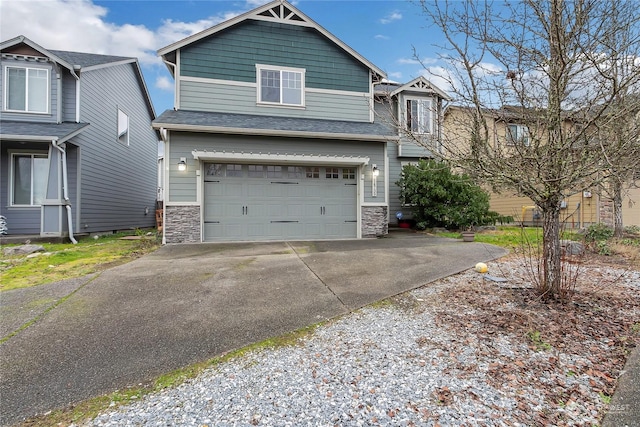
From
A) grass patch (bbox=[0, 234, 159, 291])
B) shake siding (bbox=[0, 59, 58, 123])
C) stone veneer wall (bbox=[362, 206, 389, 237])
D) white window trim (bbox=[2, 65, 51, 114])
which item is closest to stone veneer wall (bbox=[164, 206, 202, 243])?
grass patch (bbox=[0, 234, 159, 291])

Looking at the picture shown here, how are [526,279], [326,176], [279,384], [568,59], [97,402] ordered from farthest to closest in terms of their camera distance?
[326,176], [526,279], [568,59], [279,384], [97,402]

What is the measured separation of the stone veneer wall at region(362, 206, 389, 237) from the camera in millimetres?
9422

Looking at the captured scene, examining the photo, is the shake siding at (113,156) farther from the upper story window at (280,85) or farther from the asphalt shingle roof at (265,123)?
the upper story window at (280,85)

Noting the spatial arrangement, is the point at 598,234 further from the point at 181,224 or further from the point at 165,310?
the point at 181,224

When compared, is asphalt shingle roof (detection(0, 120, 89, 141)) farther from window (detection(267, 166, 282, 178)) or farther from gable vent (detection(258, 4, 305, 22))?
gable vent (detection(258, 4, 305, 22))

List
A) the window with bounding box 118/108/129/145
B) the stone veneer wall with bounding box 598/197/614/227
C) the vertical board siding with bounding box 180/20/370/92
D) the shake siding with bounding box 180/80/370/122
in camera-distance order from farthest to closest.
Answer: the window with bounding box 118/108/129/145 → the stone veneer wall with bounding box 598/197/614/227 → the vertical board siding with bounding box 180/20/370/92 → the shake siding with bounding box 180/80/370/122

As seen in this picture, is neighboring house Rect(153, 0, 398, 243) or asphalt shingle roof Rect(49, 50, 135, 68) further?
asphalt shingle roof Rect(49, 50, 135, 68)

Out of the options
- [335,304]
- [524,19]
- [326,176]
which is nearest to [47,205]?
[326,176]

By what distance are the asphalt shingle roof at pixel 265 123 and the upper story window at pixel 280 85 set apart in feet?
2.30

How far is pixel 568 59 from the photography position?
10.1 ft

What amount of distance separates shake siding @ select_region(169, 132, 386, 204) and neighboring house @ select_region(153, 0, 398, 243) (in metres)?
0.03

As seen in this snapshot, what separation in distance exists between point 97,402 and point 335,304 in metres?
2.41

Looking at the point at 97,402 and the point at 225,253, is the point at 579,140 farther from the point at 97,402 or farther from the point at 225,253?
the point at 225,253

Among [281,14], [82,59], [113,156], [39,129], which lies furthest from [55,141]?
[281,14]
